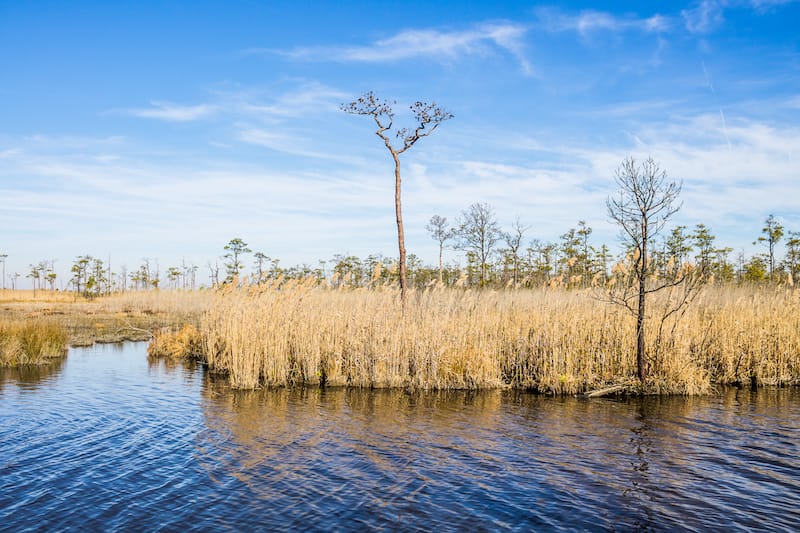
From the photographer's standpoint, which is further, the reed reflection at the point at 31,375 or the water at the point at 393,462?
the reed reflection at the point at 31,375

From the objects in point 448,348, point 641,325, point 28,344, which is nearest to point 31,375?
point 28,344

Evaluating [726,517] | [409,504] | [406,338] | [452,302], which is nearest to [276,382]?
[406,338]

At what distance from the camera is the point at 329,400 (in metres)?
10.4

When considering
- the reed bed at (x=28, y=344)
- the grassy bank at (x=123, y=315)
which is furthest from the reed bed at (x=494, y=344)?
the grassy bank at (x=123, y=315)

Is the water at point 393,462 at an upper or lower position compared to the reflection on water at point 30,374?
upper

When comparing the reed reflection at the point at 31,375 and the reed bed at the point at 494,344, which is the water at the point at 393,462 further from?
the reed reflection at the point at 31,375

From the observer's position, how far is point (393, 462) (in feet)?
22.2

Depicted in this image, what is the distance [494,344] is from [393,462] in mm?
5354

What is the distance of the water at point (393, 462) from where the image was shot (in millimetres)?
5250

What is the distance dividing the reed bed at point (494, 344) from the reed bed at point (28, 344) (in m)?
6.17

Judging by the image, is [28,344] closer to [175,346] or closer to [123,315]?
[175,346]

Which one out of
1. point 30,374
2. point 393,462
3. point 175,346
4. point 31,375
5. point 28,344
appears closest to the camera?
point 393,462

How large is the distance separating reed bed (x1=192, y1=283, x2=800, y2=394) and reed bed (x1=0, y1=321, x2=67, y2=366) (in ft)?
20.2

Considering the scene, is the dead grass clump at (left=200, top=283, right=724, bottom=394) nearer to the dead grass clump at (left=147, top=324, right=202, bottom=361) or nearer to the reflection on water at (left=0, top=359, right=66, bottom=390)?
the reflection on water at (left=0, top=359, right=66, bottom=390)
